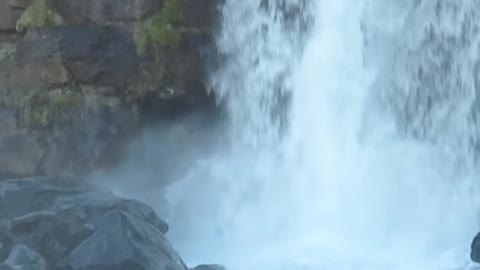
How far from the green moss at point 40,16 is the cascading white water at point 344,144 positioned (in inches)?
68.3

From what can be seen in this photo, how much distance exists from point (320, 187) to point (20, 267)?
139 inches

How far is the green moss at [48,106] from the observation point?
A: 1359 cm

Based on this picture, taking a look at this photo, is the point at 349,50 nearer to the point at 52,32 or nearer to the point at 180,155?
the point at 180,155

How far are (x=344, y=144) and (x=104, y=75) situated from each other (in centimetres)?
252

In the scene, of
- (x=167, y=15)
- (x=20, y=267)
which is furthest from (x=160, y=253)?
(x=167, y=15)

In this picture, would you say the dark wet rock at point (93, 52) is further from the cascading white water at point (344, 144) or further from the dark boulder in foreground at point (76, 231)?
the dark boulder in foreground at point (76, 231)

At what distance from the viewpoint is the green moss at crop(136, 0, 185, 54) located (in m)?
13.5

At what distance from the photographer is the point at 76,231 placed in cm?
1022

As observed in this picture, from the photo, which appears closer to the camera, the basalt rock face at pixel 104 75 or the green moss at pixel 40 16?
the basalt rock face at pixel 104 75

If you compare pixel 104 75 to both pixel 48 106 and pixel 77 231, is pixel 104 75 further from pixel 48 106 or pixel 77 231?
pixel 77 231

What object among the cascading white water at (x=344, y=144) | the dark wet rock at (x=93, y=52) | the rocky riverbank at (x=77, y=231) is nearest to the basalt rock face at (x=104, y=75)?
the dark wet rock at (x=93, y=52)

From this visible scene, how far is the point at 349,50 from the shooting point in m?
12.6

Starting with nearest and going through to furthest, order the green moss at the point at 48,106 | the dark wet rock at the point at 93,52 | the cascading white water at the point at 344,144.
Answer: the cascading white water at the point at 344,144 < the dark wet rock at the point at 93,52 < the green moss at the point at 48,106

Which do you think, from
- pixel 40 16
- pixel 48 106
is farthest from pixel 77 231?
pixel 40 16
